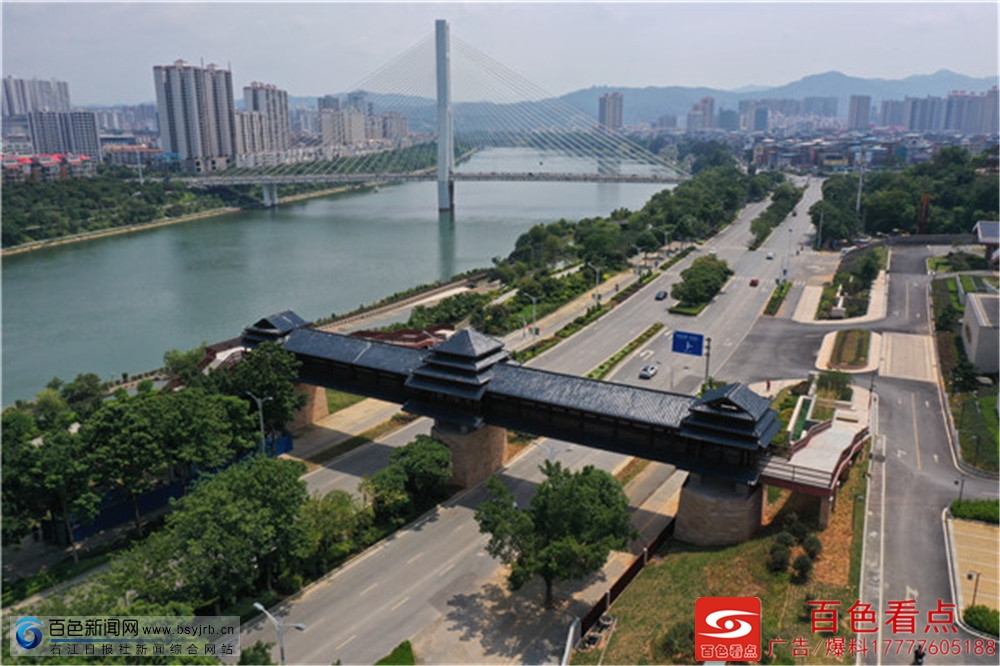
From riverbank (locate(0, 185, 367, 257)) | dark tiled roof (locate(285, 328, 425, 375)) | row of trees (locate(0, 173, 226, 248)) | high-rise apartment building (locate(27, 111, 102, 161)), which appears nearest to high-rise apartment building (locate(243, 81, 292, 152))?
high-rise apartment building (locate(27, 111, 102, 161))

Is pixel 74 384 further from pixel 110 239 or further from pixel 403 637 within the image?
pixel 110 239

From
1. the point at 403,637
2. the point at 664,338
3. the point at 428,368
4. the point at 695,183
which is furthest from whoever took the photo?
the point at 695,183

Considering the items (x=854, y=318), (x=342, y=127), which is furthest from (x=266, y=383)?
(x=342, y=127)

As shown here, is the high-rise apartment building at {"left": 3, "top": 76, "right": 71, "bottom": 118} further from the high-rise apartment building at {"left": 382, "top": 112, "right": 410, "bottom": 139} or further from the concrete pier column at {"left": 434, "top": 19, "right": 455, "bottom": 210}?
the concrete pier column at {"left": 434, "top": 19, "right": 455, "bottom": 210}

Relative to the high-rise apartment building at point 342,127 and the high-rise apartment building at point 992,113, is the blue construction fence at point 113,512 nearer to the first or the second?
the high-rise apartment building at point 342,127

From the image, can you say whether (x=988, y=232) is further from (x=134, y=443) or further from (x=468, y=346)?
(x=134, y=443)

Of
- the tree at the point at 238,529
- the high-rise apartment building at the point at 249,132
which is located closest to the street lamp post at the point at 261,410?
the tree at the point at 238,529

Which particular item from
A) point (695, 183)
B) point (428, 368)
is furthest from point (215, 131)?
point (428, 368)
